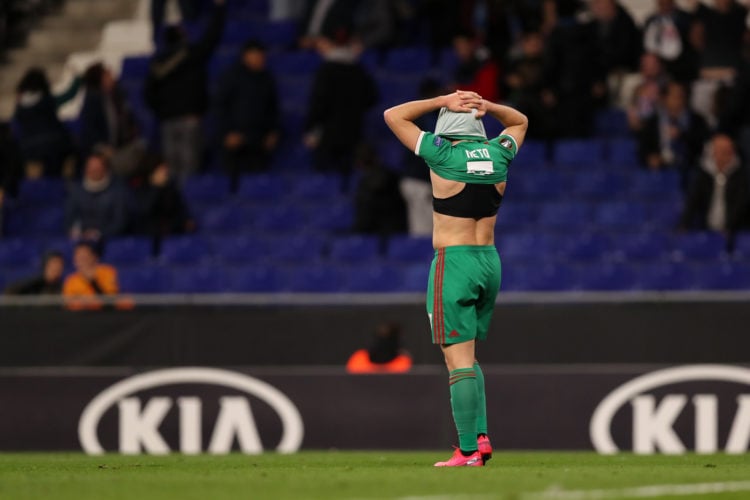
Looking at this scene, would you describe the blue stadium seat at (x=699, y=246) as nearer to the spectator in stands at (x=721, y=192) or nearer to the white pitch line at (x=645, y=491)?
the spectator in stands at (x=721, y=192)

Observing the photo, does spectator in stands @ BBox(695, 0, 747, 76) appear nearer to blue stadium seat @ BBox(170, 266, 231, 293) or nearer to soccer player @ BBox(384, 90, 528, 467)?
blue stadium seat @ BBox(170, 266, 231, 293)

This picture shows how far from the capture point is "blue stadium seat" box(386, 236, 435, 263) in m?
15.4

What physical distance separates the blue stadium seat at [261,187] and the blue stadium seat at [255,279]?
1752mm

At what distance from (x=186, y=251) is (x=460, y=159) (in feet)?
26.3

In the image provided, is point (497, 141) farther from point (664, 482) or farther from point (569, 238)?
point (569, 238)

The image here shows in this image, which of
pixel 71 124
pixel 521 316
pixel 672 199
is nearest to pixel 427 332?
pixel 521 316

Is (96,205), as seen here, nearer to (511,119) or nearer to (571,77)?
(571,77)

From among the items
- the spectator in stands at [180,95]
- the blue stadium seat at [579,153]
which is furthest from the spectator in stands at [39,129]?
the blue stadium seat at [579,153]

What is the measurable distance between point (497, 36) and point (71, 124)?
221 inches

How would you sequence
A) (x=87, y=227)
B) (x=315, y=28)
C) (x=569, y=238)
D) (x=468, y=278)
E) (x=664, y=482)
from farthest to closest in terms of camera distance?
(x=315, y=28)
(x=87, y=227)
(x=569, y=238)
(x=468, y=278)
(x=664, y=482)

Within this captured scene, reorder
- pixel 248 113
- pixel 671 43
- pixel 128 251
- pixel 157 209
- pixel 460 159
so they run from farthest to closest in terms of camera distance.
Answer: pixel 248 113, pixel 671 43, pixel 157 209, pixel 128 251, pixel 460 159

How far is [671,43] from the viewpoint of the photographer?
17219mm

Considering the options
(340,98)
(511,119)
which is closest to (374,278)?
(340,98)

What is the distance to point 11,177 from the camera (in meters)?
17.9
